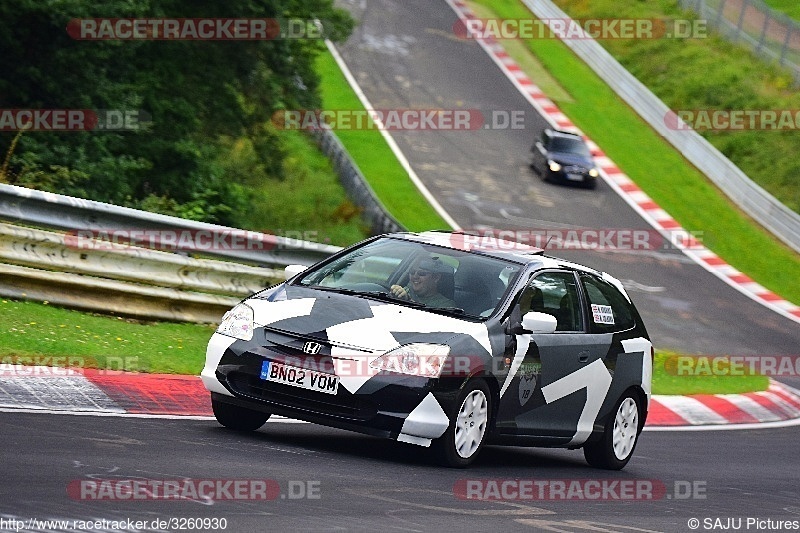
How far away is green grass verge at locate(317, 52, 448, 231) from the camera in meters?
31.6

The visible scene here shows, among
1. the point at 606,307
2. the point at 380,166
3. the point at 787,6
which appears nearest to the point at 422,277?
the point at 606,307

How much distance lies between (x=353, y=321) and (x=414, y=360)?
0.49 meters

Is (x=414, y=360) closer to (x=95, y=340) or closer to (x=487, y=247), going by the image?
(x=487, y=247)

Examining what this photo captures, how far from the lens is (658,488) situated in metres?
10.0

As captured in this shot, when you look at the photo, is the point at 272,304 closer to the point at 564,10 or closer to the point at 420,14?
the point at 420,14

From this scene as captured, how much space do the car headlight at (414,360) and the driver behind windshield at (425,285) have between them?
0.73 meters

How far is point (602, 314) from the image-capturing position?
10.8 meters

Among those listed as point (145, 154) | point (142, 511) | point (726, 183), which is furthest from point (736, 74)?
point (142, 511)

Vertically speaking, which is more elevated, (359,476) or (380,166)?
(359,476)

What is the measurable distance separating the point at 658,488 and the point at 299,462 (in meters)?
3.04

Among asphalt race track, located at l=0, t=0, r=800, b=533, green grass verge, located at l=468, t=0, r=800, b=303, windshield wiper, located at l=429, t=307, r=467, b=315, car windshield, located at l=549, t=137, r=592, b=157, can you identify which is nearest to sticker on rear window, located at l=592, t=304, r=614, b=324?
asphalt race track, located at l=0, t=0, r=800, b=533

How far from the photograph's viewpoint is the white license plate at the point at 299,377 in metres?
8.59

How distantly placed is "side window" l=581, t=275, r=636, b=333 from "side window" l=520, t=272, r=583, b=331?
0.19 metres

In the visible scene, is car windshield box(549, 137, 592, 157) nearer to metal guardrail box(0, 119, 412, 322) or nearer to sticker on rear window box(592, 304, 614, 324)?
metal guardrail box(0, 119, 412, 322)
